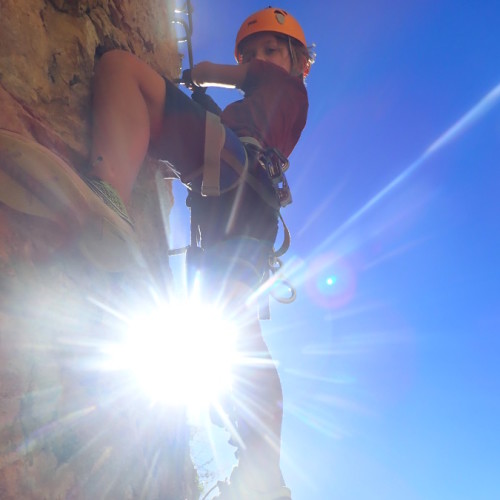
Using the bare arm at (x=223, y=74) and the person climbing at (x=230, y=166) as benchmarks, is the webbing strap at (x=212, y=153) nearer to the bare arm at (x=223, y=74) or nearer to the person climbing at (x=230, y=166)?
the person climbing at (x=230, y=166)

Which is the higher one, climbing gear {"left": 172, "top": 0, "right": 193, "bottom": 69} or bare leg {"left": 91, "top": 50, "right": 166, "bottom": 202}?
climbing gear {"left": 172, "top": 0, "right": 193, "bottom": 69}

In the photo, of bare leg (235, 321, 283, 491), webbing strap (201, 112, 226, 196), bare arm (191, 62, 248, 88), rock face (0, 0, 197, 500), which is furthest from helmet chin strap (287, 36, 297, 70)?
bare leg (235, 321, 283, 491)

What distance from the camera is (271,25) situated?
4090 millimetres

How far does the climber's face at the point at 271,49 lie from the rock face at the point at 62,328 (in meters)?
1.31

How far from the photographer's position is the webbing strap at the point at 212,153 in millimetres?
2500

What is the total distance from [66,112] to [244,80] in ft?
4.38

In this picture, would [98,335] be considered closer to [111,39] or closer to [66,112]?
[66,112]

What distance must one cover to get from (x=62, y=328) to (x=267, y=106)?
6.56ft

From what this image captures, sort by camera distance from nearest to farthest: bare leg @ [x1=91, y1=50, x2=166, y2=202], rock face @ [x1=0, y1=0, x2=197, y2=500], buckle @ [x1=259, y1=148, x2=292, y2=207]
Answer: rock face @ [x1=0, y1=0, x2=197, y2=500] → bare leg @ [x1=91, y1=50, x2=166, y2=202] → buckle @ [x1=259, y1=148, x2=292, y2=207]

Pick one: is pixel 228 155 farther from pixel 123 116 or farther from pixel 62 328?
pixel 62 328

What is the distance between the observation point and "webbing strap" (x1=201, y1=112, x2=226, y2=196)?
8.20ft

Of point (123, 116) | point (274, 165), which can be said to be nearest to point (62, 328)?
→ point (123, 116)

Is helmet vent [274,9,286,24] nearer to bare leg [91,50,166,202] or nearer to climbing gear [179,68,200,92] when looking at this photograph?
climbing gear [179,68,200,92]

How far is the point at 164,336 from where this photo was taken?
9.43 ft
